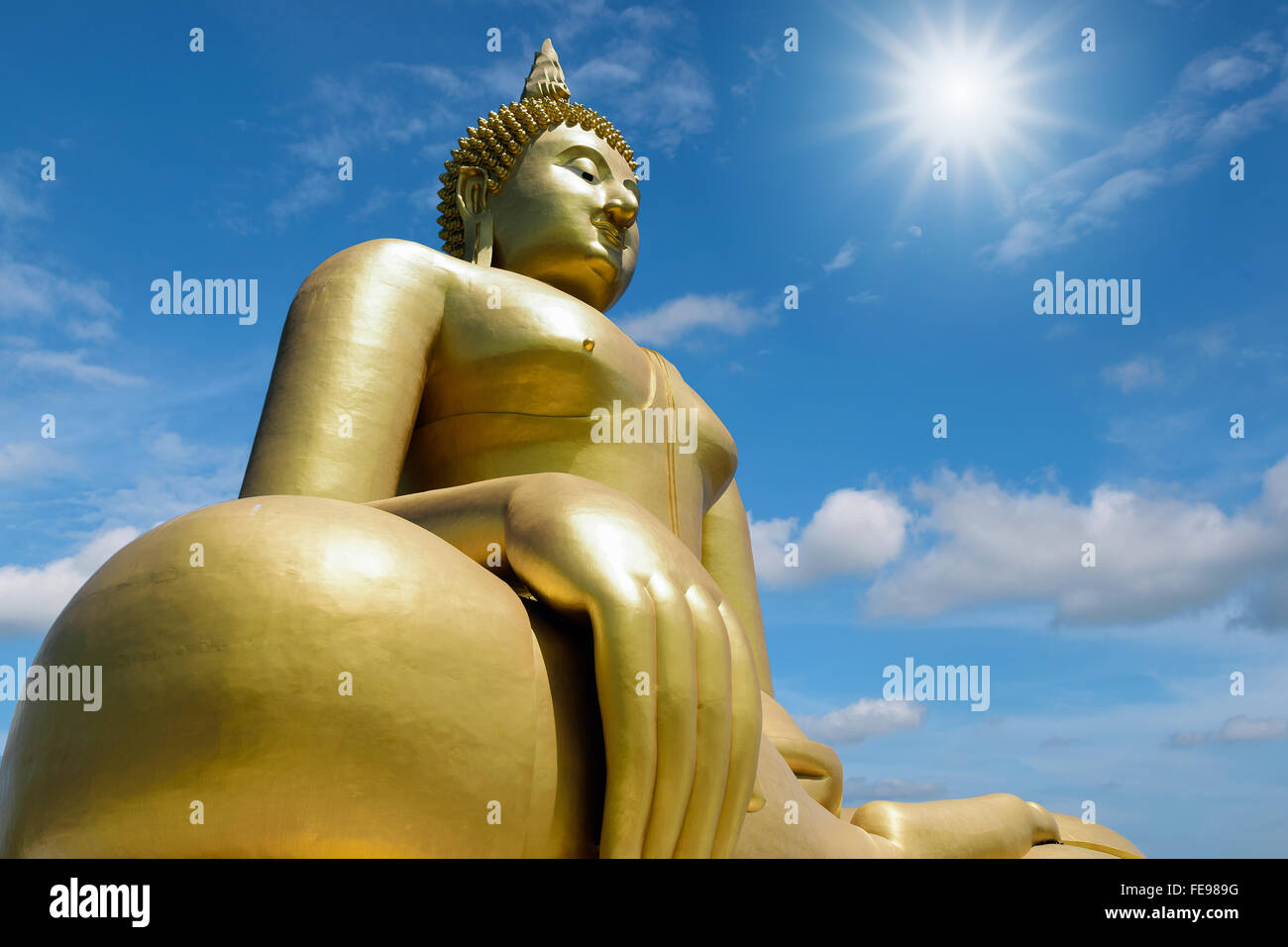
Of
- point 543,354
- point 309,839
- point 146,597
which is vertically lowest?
point 309,839

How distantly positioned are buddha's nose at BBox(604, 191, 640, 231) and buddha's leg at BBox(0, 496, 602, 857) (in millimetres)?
3077

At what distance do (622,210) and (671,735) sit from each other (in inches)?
130

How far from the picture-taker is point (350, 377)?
14.4 feet

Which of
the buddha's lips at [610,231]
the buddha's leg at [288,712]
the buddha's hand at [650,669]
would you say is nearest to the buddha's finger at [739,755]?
the buddha's hand at [650,669]

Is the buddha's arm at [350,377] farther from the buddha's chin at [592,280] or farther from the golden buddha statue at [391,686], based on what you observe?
the buddha's chin at [592,280]

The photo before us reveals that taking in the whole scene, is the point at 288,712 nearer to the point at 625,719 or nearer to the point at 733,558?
the point at 625,719

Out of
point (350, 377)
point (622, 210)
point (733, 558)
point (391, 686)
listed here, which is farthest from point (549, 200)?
point (391, 686)

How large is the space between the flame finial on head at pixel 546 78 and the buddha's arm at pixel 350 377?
186 centimetres

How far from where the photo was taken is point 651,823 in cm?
303

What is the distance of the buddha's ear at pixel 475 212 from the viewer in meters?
5.78

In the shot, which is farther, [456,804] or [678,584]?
[678,584]

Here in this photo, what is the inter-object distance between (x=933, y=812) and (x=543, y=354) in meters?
2.52
